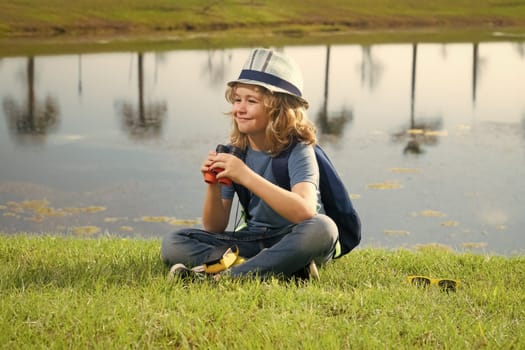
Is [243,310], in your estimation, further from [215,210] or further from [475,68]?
[475,68]

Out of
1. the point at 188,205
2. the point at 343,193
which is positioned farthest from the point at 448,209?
the point at 343,193

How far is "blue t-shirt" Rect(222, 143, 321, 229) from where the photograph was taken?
5.11 m

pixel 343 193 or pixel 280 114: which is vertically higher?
pixel 280 114

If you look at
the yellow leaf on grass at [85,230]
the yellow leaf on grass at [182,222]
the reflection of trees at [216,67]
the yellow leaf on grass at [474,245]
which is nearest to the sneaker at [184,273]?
the yellow leaf on grass at [474,245]

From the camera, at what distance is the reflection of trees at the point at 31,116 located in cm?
1649

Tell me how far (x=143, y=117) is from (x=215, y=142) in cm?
382

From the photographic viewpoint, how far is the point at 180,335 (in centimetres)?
390

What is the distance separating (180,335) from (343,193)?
5.82 ft

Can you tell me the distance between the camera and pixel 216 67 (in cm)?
2670

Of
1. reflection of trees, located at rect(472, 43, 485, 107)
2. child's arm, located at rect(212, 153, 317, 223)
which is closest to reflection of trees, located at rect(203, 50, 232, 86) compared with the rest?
reflection of trees, located at rect(472, 43, 485, 107)

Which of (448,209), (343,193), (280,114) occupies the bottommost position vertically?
(448,209)

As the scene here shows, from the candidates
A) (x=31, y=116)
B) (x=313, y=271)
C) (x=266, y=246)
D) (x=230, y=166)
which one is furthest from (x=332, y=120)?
(x=230, y=166)

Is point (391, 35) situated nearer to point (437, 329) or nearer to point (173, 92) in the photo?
point (173, 92)

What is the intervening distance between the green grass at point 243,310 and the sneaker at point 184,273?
0.08 metres
